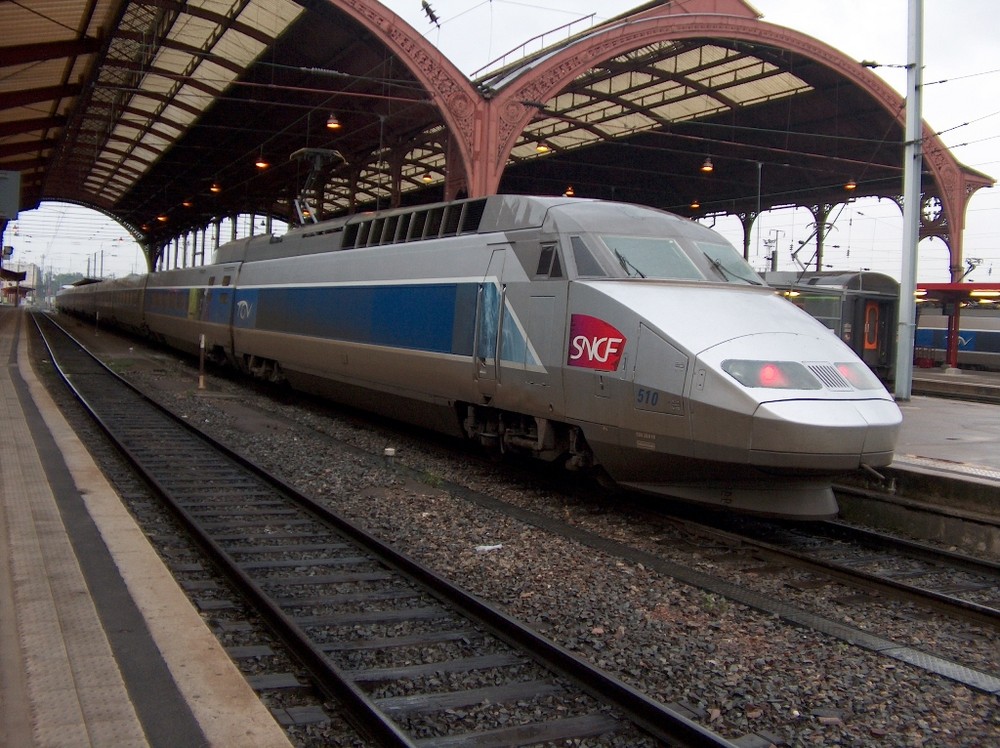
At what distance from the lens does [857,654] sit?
508 cm

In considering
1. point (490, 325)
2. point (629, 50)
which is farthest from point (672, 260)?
point (629, 50)

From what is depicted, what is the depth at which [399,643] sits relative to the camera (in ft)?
16.3

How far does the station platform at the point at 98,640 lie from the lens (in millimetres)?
3588

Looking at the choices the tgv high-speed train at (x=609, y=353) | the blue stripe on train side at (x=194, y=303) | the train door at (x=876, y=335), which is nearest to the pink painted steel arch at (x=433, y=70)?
the blue stripe on train side at (x=194, y=303)

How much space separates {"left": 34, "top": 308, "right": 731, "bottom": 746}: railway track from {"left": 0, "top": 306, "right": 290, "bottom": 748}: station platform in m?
0.49

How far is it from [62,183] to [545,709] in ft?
181

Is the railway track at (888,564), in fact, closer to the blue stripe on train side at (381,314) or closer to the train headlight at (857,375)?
the train headlight at (857,375)

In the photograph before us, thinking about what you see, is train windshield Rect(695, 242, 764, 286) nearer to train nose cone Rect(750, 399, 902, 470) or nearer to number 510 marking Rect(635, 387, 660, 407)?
number 510 marking Rect(635, 387, 660, 407)

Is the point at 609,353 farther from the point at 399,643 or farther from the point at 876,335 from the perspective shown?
the point at 876,335

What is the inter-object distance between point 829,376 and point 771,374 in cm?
56

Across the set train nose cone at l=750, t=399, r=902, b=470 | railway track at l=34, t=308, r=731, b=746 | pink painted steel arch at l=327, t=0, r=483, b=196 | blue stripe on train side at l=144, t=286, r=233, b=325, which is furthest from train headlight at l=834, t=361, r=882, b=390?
blue stripe on train side at l=144, t=286, r=233, b=325

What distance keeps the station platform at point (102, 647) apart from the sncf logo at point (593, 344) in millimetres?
3811

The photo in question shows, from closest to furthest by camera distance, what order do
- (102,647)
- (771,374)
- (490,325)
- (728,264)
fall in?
(102,647) → (771,374) → (728,264) → (490,325)

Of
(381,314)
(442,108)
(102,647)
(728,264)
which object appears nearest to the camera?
(102,647)
